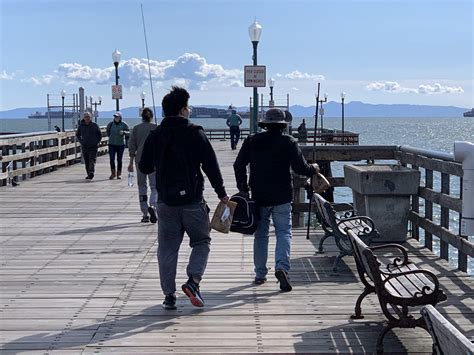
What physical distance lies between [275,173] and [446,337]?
4.33m

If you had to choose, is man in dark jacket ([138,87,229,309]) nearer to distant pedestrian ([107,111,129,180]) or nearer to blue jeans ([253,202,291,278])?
blue jeans ([253,202,291,278])

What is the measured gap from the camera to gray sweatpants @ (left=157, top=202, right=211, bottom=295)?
6988 millimetres

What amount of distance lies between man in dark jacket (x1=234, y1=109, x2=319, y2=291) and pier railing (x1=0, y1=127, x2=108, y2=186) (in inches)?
473

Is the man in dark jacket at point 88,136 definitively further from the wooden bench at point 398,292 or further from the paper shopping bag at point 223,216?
the wooden bench at point 398,292

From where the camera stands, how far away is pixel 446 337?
3572 millimetres

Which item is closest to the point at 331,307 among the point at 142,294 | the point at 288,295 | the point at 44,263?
the point at 288,295

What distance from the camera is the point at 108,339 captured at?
239 inches

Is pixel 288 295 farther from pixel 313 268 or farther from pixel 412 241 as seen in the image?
pixel 412 241

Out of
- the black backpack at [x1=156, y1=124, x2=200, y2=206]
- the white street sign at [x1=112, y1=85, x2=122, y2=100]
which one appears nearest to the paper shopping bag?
the black backpack at [x1=156, y1=124, x2=200, y2=206]

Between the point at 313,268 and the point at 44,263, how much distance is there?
2.87m

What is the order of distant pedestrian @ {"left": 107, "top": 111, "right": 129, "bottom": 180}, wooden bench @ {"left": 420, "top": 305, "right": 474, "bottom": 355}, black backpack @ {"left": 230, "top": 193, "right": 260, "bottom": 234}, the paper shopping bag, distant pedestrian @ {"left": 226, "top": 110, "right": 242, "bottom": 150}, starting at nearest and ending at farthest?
wooden bench @ {"left": 420, "top": 305, "right": 474, "bottom": 355}
the paper shopping bag
black backpack @ {"left": 230, "top": 193, "right": 260, "bottom": 234}
distant pedestrian @ {"left": 107, "top": 111, "right": 129, "bottom": 180}
distant pedestrian @ {"left": 226, "top": 110, "right": 242, "bottom": 150}

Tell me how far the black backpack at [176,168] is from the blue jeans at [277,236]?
1191mm

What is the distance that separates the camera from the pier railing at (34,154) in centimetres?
1952

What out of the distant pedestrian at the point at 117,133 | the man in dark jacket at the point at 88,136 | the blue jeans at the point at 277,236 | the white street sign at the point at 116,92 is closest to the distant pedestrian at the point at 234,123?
the white street sign at the point at 116,92
